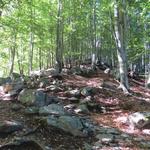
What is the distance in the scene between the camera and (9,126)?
10.4m

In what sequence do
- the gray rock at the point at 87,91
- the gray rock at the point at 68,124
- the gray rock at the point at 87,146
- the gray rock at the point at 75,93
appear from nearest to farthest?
the gray rock at the point at 87,146, the gray rock at the point at 68,124, the gray rock at the point at 75,93, the gray rock at the point at 87,91

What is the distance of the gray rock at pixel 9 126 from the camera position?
402 inches

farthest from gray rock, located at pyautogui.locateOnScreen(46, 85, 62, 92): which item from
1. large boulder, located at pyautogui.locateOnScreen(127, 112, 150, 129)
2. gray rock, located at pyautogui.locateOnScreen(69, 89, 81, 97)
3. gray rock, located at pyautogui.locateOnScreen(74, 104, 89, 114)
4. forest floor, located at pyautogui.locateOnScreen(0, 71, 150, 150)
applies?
large boulder, located at pyautogui.locateOnScreen(127, 112, 150, 129)

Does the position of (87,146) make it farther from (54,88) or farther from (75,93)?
(54,88)

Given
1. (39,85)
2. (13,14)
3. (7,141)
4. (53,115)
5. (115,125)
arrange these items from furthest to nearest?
(13,14) → (39,85) → (115,125) → (53,115) → (7,141)

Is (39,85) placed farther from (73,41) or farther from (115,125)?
(73,41)

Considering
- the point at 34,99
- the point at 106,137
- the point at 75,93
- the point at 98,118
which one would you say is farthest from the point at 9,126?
the point at 75,93

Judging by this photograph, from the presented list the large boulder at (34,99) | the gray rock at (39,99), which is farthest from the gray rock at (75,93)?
the gray rock at (39,99)

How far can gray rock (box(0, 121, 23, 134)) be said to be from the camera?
33.5ft

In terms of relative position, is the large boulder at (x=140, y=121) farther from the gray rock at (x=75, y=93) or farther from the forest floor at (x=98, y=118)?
the gray rock at (x=75, y=93)

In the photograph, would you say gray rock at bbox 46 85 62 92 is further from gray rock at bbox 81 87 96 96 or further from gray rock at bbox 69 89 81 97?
gray rock at bbox 81 87 96 96

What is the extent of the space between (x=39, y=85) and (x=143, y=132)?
9.95m

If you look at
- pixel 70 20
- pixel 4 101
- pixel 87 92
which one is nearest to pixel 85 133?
pixel 4 101

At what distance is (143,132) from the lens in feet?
41.7
